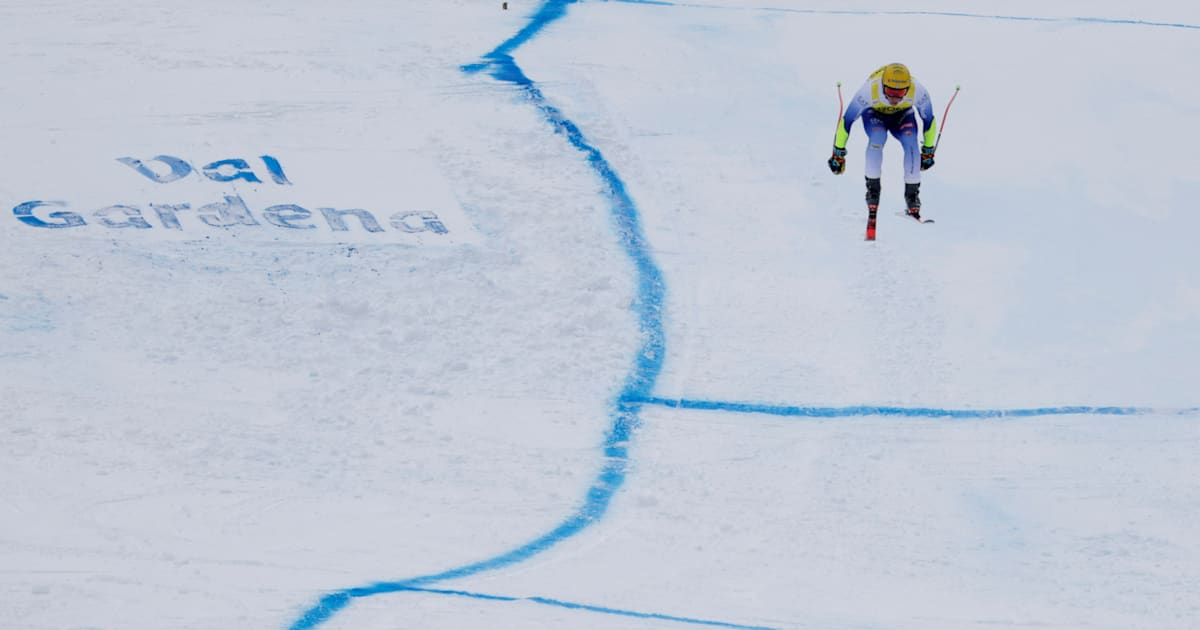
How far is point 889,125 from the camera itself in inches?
332

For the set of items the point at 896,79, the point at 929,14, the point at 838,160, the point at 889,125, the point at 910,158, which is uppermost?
the point at 896,79

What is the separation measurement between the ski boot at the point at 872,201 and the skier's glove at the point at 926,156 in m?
0.35

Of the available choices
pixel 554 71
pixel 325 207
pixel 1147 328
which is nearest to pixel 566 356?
pixel 325 207

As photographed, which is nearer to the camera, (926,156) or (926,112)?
(926,112)

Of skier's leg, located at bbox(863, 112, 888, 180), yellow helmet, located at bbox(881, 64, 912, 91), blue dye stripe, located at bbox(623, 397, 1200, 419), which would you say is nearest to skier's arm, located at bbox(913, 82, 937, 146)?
yellow helmet, located at bbox(881, 64, 912, 91)

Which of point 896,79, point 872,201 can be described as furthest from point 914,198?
point 896,79

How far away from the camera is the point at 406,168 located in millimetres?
9000

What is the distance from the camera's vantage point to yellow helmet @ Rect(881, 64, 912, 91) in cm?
804

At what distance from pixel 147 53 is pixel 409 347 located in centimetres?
492

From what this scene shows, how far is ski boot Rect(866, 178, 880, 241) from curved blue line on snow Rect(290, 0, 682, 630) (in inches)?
55.7

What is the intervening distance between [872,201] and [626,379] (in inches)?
93.0

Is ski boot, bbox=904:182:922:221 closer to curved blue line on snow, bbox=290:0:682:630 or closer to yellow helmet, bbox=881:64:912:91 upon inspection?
yellow helmet, bbox=881:64:912:91

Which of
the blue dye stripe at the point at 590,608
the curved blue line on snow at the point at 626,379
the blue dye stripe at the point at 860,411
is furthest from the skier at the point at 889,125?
the blue dye stripe at the point at 590,608

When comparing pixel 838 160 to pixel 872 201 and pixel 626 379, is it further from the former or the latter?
pixel 626 379
